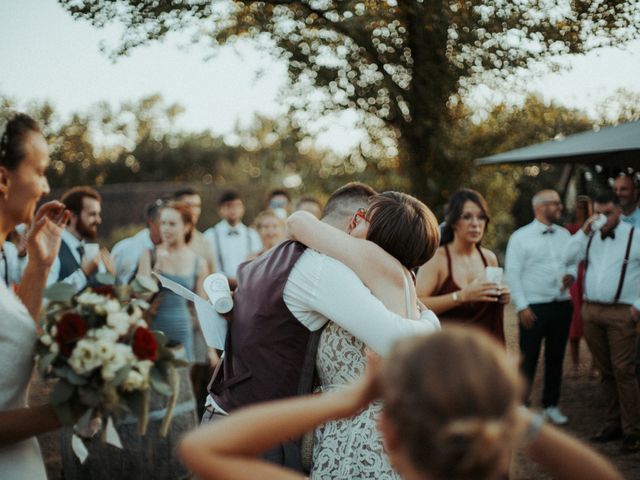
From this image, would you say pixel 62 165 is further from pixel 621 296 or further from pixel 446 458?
pixel 446 458

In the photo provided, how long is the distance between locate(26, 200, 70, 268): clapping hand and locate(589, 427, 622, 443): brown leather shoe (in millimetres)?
5729

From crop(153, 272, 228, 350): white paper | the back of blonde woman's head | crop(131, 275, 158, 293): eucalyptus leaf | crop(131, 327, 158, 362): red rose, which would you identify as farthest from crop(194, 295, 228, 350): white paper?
the back of blonde woman's head

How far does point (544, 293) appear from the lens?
7.07 meters

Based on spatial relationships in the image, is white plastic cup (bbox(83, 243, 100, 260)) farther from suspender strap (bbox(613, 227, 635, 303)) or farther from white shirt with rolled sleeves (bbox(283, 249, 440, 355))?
suspender strap (bbox(613, 227, 635, 303))

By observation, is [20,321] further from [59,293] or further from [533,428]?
[533,428]

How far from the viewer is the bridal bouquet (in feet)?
6.02

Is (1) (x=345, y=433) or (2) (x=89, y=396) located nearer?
(2) (x=89, y=396)

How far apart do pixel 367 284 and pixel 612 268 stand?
495 centimetres

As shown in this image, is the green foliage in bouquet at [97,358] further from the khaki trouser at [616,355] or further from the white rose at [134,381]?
the khaki trouser at [616,355]

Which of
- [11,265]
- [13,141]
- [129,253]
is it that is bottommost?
[129,253]

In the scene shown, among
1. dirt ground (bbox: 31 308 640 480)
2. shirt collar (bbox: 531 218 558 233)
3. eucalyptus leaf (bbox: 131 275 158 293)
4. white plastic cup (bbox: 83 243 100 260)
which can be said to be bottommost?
dirt ground (bbox: 31 308 640 480)

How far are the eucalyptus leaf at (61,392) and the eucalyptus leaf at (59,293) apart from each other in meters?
0.23

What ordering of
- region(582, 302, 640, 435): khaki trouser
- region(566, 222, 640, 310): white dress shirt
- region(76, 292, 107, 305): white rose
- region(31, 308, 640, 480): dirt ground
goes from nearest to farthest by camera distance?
region(76, 292, 107, 305): white rose → region(31, 308, 640, 480): dirt ground → region(582, 302, 640, 435): khaki trouser → region(566, 222, 640, 310): white dress shirt

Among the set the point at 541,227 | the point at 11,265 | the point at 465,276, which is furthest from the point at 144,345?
the point at 541,227
